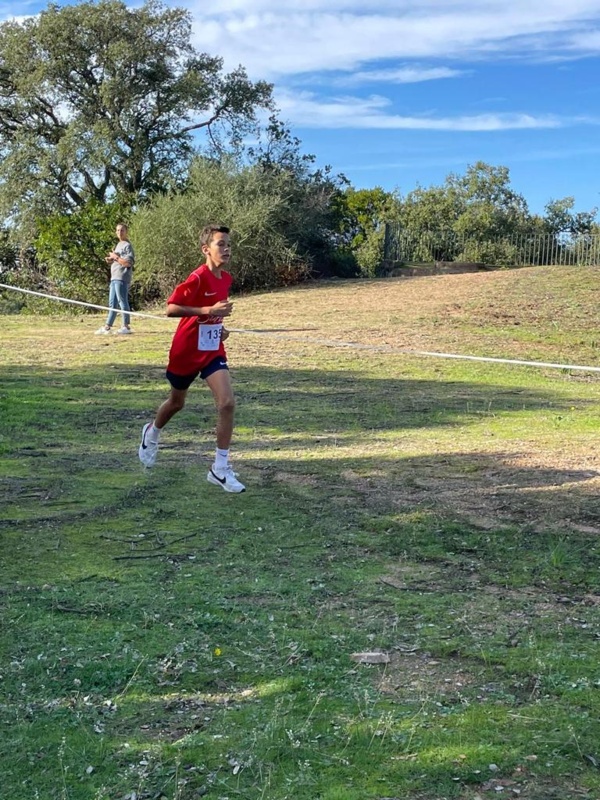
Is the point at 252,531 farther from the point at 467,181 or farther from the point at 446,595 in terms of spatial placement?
the point at 467,181

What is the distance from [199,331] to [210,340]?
0.35 ft

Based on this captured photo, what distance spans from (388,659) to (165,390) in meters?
8.52

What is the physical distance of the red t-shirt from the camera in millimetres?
7137

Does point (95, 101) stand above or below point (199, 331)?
above

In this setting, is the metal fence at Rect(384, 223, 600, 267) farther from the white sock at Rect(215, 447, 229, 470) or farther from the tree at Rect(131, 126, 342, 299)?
the white sock at Rect(215, 447, 229, 470)

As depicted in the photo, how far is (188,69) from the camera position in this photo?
110ft

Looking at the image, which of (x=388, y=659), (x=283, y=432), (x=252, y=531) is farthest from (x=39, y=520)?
(x=283, y=432)

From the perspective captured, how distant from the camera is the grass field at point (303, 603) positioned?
336 cm

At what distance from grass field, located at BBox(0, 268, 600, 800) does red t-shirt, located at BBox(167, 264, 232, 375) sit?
998 mm

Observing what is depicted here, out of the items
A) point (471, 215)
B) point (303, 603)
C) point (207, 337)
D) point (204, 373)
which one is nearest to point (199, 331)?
point (207, 337)

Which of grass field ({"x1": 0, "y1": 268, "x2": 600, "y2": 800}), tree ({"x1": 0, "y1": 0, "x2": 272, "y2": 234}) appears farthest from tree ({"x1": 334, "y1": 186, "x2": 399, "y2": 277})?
grass field ({"x1": 0, "y1": 268, "x2": 600, "y2": 800})

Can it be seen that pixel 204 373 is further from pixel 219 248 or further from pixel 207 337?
pixel 219 248

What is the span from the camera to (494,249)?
118 feet

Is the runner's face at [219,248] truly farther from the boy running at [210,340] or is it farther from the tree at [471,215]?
the tree at [471,215]
